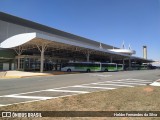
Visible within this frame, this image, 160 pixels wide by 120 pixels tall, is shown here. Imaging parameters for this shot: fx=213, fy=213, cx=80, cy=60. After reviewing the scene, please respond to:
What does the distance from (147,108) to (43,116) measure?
375 cm

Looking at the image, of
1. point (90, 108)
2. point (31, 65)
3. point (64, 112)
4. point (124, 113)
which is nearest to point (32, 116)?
point (64, 112)

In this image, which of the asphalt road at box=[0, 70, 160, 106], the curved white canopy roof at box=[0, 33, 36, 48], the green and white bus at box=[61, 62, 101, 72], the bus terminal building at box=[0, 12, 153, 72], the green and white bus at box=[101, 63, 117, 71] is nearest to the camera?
the asphalt road at box=[0, 70, 160, 106]

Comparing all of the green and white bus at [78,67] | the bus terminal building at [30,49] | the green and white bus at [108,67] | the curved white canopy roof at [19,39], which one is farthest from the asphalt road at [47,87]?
the green and white bus at [108,67]

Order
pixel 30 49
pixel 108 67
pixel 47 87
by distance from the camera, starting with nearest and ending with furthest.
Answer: pixel 47 87, pixel 30 49, pixel 108 67

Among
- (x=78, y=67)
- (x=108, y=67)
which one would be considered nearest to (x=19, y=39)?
(x=78, y=67)

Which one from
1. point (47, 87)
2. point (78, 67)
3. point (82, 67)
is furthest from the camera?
point (82, 67)

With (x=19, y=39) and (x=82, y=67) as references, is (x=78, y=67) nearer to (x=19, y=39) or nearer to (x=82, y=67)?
(x=82, y=67)

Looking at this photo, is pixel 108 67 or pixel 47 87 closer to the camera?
pixel 47 87

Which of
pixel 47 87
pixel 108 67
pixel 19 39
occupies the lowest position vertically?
pixel 47 87

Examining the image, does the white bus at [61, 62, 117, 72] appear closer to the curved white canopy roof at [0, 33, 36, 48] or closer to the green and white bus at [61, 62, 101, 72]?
the green and white bus at [61, 62, 101, 72]

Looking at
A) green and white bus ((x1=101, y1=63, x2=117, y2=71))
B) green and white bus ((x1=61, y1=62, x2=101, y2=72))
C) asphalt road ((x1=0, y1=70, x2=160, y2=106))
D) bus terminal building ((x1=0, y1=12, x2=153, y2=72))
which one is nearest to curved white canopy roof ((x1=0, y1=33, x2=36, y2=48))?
bus terminal building ((x1=0, y1=12, x2=153, y2=72))

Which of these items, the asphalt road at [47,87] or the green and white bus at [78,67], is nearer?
the asphalt road at [47,87]

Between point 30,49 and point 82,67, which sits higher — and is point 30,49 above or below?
above

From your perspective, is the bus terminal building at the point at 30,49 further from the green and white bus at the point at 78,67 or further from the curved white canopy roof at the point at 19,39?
the green and white bus at the point at 78,67
